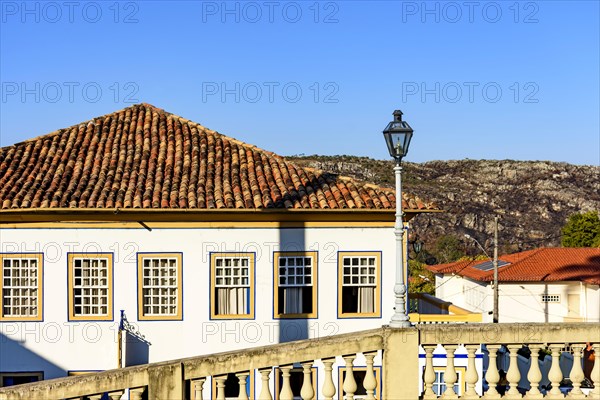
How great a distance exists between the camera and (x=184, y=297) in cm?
1555

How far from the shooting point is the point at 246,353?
6555 millimetres

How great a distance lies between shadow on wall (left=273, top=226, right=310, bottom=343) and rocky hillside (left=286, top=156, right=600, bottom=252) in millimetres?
50331

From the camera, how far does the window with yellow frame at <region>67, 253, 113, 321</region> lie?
15375 mm

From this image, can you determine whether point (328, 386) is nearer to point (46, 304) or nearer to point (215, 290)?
point (215, 290)

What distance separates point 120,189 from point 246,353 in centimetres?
1017

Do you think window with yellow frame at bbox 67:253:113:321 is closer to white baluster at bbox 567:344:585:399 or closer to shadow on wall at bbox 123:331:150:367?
shadow on wall at bbox 123:331:150:367

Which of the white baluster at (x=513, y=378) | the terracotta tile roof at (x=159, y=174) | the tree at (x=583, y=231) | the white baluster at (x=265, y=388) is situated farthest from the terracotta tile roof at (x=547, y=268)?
the white baluster at (x=265, y=388)

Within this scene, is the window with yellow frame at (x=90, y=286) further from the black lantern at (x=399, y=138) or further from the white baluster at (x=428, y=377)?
the white baluster at (x=428, y=377)

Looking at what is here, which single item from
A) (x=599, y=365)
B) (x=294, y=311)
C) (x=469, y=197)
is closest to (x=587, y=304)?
(x=294, y=311)

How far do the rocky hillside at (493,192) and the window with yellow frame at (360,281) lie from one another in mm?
49838

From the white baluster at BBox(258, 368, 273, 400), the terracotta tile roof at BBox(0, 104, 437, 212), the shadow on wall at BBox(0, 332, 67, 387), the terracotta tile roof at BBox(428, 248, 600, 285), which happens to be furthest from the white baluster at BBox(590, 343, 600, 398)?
the terracotta tile roof at BBox(428, 248, 600, 285)

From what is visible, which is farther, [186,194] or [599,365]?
[186,194]

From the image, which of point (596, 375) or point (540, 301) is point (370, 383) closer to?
point (596, 375)

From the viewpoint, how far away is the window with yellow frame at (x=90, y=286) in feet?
50.4
